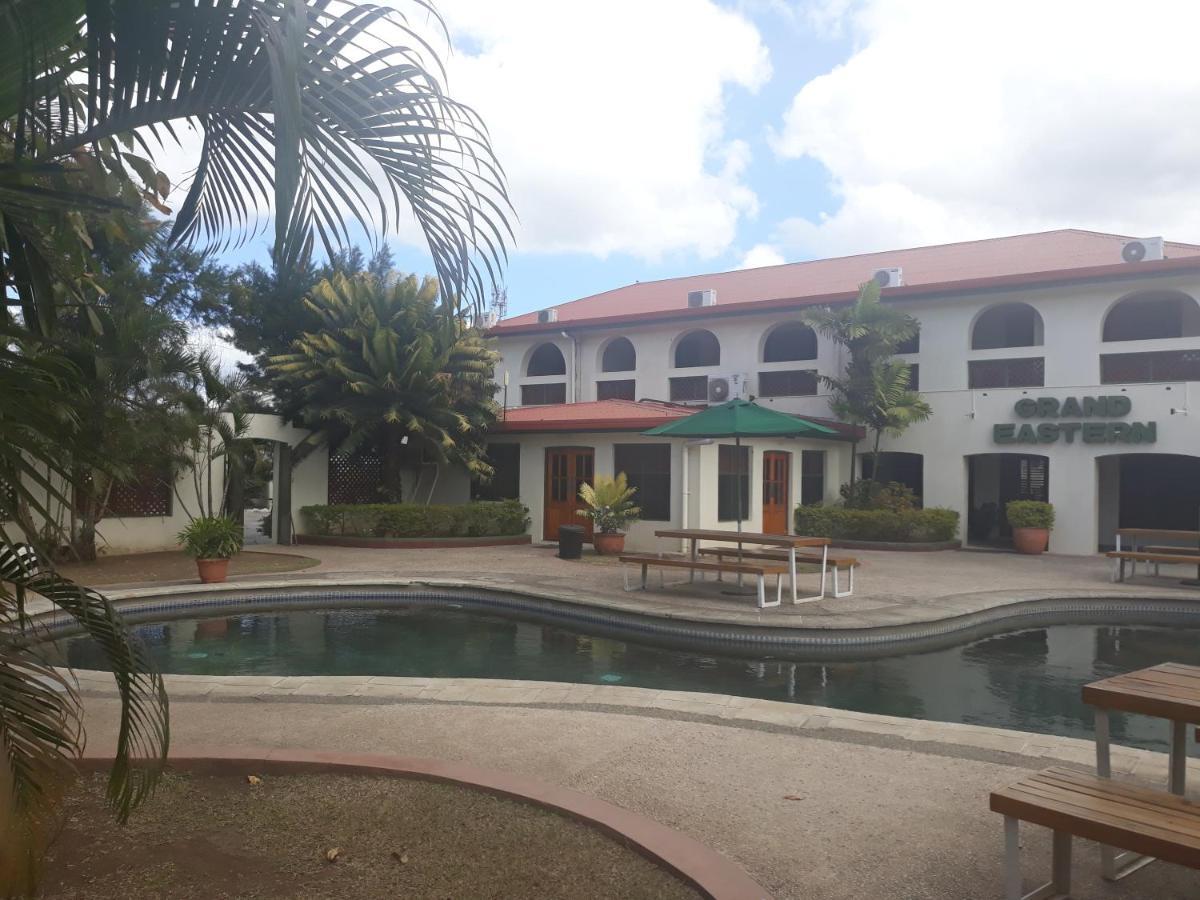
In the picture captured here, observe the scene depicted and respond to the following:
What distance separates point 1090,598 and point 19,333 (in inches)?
487

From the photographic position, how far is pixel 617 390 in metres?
24.0

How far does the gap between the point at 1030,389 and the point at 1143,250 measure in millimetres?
3508

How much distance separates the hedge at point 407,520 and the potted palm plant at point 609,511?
2.84 metres

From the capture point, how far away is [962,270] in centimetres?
2092

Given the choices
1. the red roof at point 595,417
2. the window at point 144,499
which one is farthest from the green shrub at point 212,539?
the red roof at point 595,417

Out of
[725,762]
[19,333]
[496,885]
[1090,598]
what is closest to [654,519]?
[1090,598]

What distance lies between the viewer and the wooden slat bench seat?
95.8 inches

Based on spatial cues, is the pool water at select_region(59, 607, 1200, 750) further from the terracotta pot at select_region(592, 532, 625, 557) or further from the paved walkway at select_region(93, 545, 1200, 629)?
the terracotta pot at select_region(592, 532, 625, 557)

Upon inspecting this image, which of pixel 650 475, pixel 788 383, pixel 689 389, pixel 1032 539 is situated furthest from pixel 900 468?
pixel 650 475

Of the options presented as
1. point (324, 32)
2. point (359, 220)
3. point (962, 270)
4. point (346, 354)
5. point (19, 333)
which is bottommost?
point (19, 333)

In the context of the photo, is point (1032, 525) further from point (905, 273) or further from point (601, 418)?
point (601, 418)

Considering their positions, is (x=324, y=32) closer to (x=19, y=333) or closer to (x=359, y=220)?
(x=359, y=220)

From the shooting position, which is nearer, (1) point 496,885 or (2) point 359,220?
(2) point 359,220

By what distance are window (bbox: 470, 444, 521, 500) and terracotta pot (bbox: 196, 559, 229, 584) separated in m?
8.40
